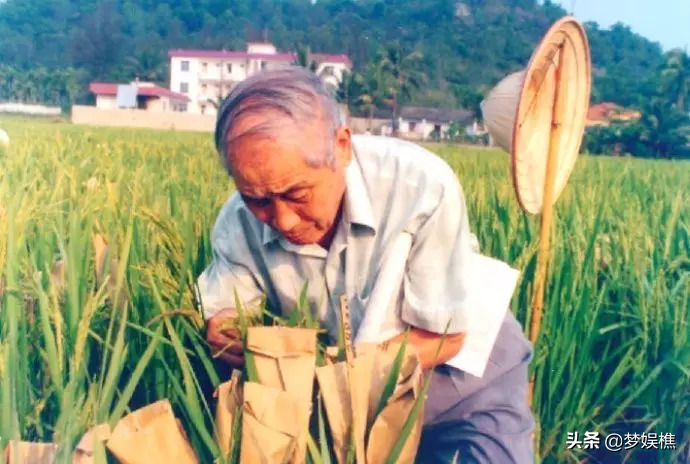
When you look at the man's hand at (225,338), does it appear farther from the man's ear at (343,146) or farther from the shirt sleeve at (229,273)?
the man's ear at (343,146)

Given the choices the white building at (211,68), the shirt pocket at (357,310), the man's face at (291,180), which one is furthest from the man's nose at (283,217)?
the white building at (211,68)

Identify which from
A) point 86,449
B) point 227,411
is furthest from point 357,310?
point 86,449

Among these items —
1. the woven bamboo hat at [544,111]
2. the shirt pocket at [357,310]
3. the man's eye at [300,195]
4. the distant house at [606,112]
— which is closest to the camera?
the man's eye at [300,195]

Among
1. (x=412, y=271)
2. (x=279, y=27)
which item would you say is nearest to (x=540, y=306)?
(x=412, y=271)

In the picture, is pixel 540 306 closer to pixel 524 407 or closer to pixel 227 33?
pixel 524 407

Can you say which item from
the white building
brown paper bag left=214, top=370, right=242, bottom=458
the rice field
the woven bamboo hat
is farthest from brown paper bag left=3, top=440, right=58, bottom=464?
the white building

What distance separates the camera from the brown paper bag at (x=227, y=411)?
868mm

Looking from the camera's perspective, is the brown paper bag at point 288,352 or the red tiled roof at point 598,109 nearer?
the brown paper bag at point 288,352

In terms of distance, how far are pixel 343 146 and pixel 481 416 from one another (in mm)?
434

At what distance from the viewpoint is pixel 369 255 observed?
1.09 metres

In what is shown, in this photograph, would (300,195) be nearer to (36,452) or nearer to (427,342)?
(427,342)

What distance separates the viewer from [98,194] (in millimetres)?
1660

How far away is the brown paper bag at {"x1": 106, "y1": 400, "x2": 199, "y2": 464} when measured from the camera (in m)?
0.78

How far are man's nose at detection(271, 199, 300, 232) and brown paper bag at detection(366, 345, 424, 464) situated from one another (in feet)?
0.77
